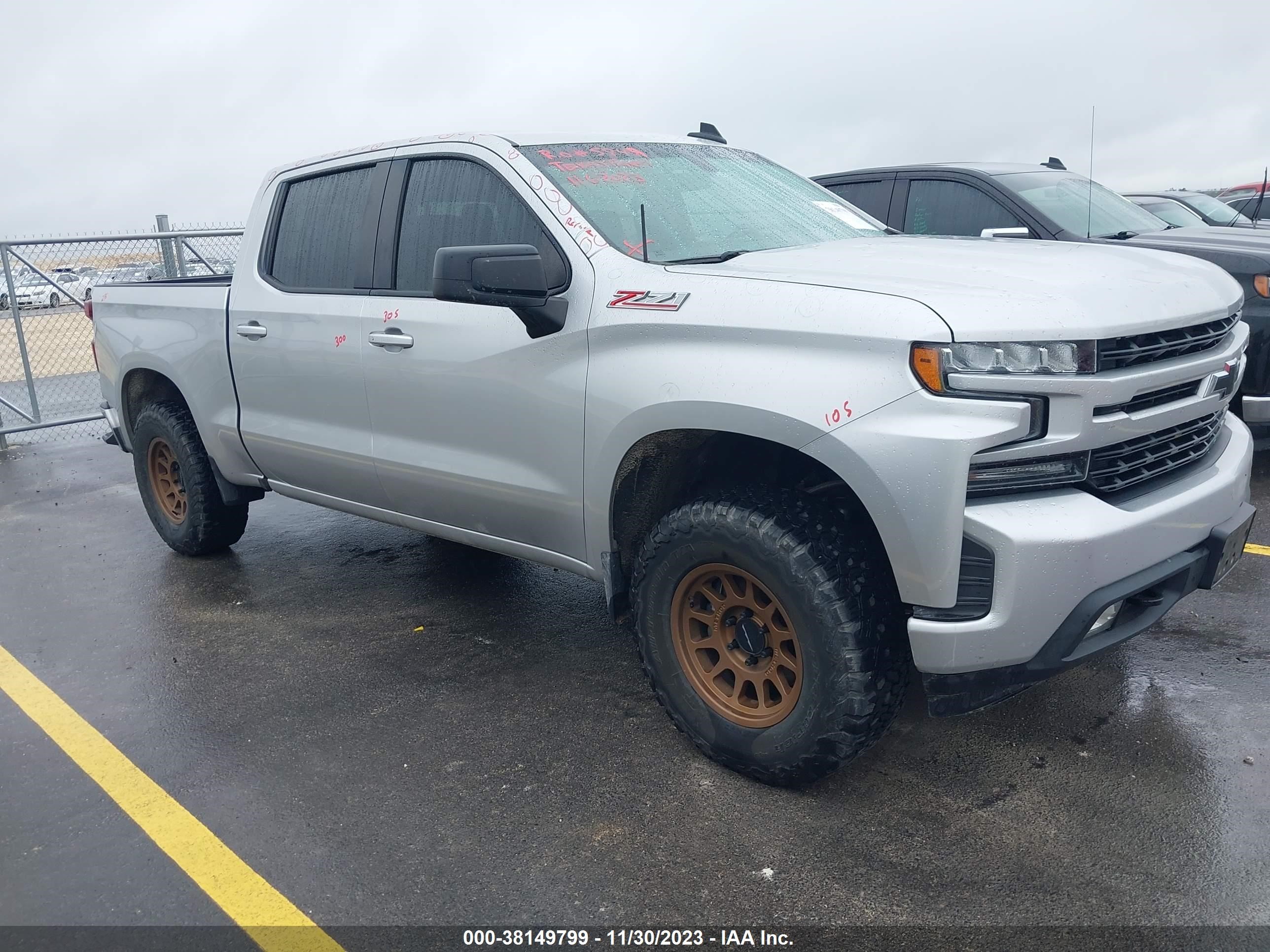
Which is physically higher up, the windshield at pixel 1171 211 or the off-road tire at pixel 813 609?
the windshield at pixel 1171 211

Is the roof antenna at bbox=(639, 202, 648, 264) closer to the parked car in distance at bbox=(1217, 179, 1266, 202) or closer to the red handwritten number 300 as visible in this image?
the red handwritten number 300

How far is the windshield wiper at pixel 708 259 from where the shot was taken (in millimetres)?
3395

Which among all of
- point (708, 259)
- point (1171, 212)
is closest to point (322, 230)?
point (708, 259)

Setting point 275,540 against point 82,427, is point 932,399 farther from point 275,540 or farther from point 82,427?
point 82,427

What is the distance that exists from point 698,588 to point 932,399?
3.22 ft

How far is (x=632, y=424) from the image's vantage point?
3.25 meters

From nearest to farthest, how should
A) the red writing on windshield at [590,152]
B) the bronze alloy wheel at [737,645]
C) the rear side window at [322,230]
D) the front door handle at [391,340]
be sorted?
the bronze alloy wheel at [737,645]
the red writing on windshield at [590,152]
the front door handle at [391,340]
the rear side window at [322,230]

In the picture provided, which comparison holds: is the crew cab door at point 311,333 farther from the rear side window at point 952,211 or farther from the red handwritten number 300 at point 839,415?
the rear side window at point 952,211

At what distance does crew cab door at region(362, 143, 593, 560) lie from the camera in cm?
352

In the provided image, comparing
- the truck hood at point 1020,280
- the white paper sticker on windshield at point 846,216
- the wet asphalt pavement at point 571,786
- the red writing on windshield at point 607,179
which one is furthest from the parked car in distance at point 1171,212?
the red writing on windshield at point 607,179

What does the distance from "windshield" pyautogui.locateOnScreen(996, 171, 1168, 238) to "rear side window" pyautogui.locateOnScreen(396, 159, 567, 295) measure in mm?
4274

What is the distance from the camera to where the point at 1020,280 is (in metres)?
2.89

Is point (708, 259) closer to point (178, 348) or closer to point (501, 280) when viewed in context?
point (501, 280)

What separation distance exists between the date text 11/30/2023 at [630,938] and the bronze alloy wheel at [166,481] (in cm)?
374
